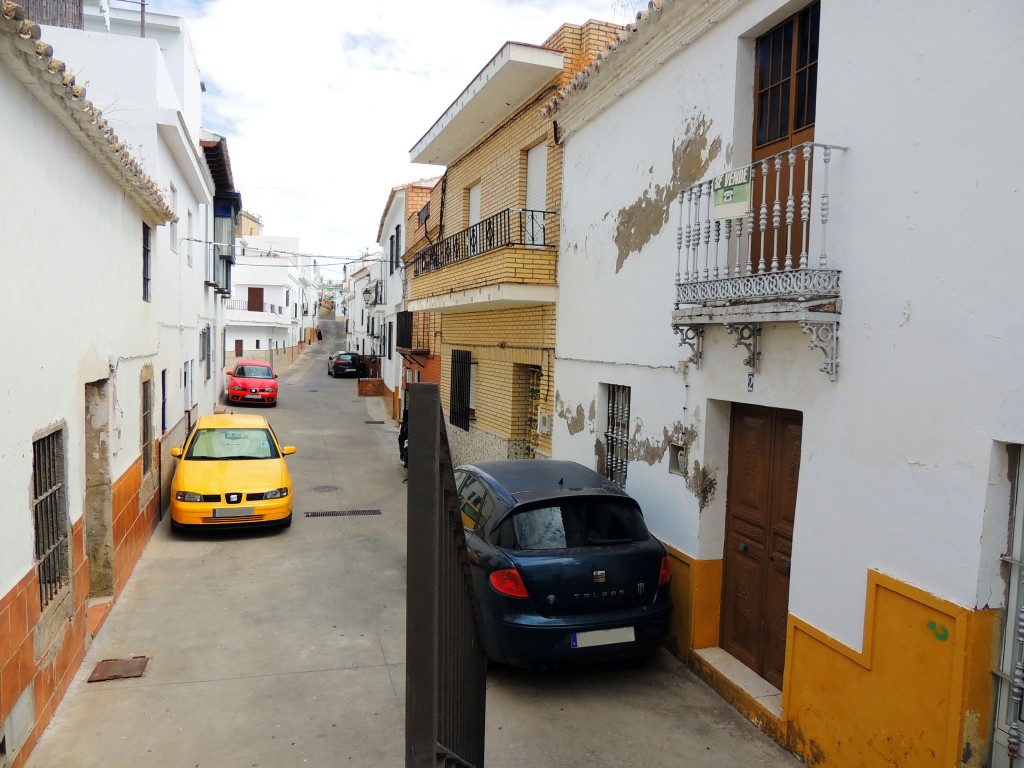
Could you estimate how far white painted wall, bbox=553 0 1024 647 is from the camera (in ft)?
11.3

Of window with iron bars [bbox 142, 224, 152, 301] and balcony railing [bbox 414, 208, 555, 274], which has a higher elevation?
balcony railing [bbox 414, 208, 555, 274]

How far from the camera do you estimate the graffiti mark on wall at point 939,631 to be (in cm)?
360

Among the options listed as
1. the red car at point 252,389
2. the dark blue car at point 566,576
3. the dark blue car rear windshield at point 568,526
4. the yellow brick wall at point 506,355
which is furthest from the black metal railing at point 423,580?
the red car at point 252,389

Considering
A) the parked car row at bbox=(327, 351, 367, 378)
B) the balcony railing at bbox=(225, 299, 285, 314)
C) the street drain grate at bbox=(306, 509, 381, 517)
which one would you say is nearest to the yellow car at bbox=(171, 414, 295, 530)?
the street drain grate at bbox=(306, 509, 381, 517)

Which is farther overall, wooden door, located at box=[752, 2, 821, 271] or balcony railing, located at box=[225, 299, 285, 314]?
balcony railing, located at box=[225, 299, 285, 314]

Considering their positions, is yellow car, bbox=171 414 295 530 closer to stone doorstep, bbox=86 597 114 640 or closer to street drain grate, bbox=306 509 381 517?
street drain grate, bbox=306 509 381 517

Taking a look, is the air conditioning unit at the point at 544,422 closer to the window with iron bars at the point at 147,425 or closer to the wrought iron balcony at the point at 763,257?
the wrought iron balcony at the point at 763,257

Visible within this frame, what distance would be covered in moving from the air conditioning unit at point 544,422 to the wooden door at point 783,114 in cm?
445

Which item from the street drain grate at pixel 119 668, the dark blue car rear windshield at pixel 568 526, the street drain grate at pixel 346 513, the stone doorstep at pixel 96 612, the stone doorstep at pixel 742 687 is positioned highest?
the dark blue car rear windshield at pixel 568 526

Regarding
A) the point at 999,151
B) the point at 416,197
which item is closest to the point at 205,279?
the point at 416,197

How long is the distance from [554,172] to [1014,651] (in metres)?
7.42

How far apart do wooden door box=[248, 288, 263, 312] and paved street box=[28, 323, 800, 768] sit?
3906 cm

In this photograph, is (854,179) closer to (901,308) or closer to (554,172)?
(901,308)

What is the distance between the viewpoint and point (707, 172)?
593 cm
